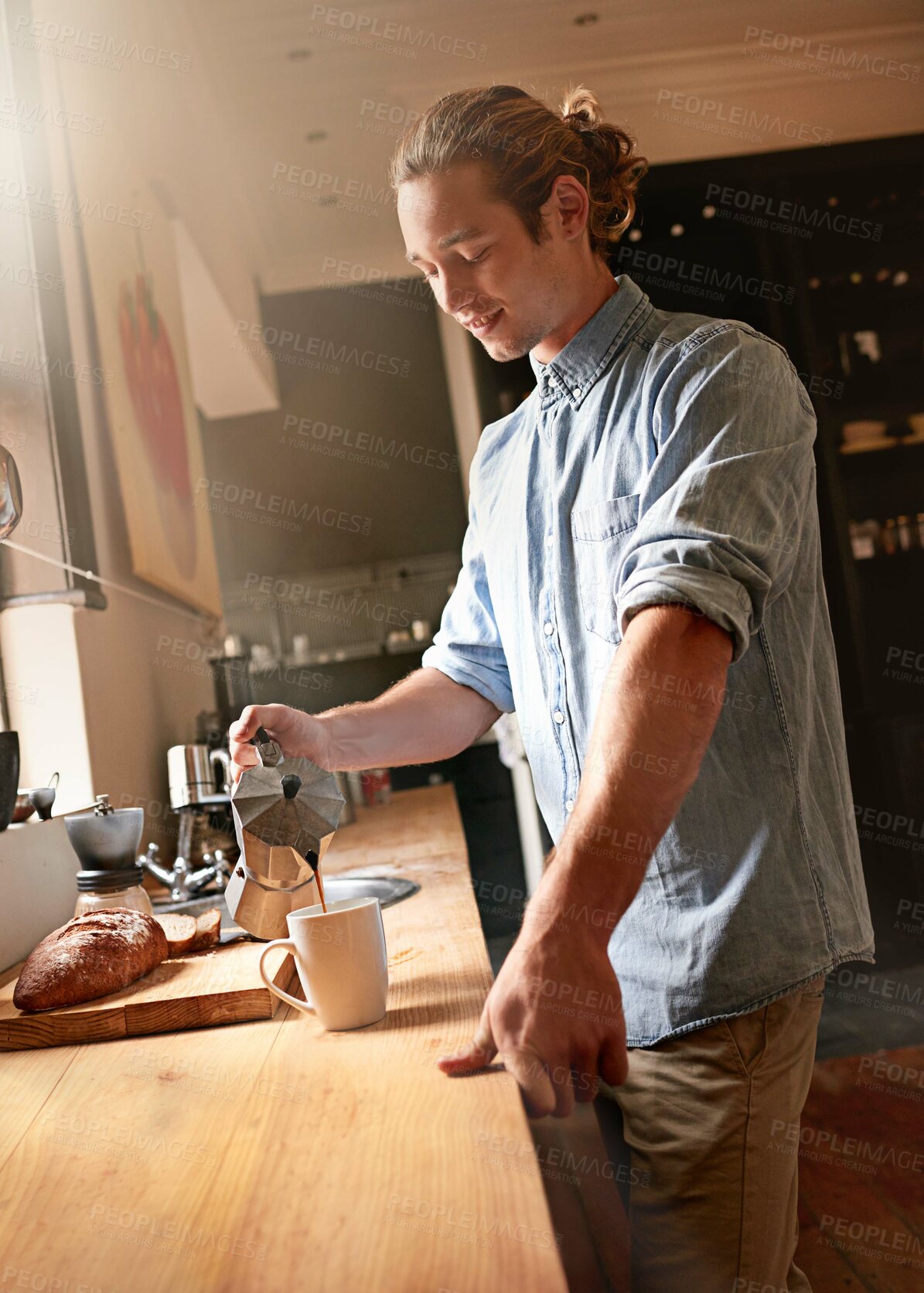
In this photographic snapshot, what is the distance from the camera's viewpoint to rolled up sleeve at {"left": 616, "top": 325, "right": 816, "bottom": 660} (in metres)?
0.78

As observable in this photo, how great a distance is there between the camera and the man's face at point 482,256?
1092 mm

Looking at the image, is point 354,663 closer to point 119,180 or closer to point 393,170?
point 119,180

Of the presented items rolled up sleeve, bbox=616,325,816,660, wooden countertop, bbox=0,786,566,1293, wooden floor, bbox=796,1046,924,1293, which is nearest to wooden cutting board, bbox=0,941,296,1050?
wooden countertop, bbox=0,786,566,1293

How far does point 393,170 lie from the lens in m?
1.17

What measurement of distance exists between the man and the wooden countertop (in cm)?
7

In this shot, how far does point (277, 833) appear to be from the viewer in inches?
41.3

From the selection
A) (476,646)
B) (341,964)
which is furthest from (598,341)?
(341,964)

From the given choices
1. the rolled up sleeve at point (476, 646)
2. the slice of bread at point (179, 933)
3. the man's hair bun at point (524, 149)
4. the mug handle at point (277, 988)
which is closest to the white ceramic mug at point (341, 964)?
the mug handle at point (277, 988)

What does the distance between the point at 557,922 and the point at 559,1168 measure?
546 millimetres

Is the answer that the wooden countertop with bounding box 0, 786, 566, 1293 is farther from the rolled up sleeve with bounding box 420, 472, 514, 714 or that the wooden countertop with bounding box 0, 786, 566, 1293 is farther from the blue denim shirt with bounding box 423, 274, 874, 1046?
the rolled up sleeve with bounding box 420, 472, 514, 714

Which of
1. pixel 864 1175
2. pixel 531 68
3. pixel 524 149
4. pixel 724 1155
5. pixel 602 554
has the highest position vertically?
pixel 531 68

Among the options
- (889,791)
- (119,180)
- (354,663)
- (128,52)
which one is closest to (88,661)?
(119,180)

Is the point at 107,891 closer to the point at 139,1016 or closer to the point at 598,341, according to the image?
the point at 139,1016

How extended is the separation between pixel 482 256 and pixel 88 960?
90 cm
